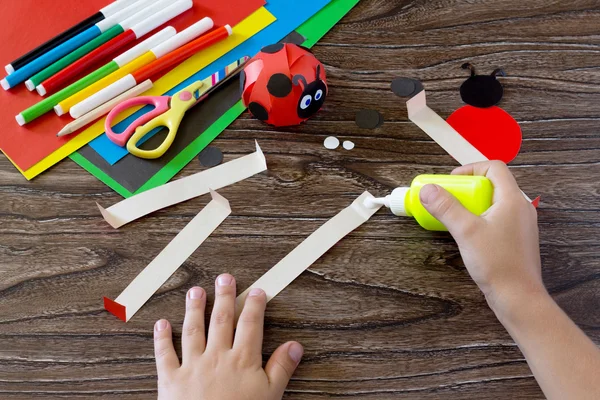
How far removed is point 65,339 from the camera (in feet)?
1.82

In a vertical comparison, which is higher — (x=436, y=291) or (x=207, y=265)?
(x=436, y=291)

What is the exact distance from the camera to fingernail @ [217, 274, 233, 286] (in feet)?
1.87

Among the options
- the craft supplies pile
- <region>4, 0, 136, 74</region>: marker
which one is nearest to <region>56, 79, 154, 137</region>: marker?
the craft supplies pile

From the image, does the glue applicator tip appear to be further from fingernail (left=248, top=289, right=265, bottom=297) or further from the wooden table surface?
fingernail (left=248, top=289, right=265, bottom=297)

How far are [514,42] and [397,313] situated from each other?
0.40 m

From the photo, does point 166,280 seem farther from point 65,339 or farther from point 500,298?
point 500,298

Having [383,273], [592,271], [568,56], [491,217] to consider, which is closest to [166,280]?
[383,273]

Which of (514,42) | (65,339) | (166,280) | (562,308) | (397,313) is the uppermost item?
(514,42)

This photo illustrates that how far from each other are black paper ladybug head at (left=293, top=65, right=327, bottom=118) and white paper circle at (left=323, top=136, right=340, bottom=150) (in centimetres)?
4

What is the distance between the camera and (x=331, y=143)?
0.65 m

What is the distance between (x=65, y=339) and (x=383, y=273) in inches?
12.8

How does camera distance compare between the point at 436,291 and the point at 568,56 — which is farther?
the point at 568,56

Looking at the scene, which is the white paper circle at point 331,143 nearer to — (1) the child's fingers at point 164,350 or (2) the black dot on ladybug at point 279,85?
(2) the black dot on ladybug at point 279,85

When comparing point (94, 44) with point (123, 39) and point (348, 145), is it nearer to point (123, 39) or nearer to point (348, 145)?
point (123, 39)
